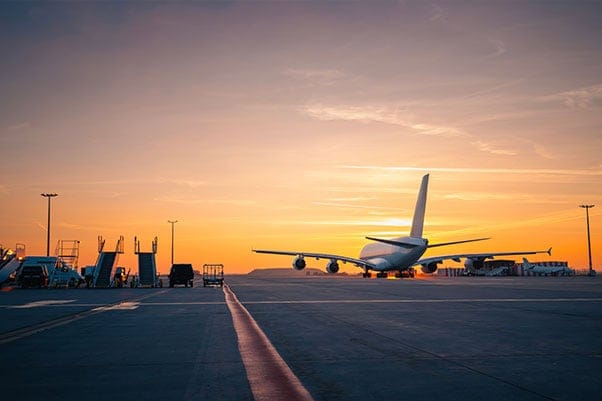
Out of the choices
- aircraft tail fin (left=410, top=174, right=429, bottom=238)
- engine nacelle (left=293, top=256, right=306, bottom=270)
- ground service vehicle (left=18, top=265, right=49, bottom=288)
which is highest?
aircraft tail fin (left=410, top=174, right=429, bottom=238)

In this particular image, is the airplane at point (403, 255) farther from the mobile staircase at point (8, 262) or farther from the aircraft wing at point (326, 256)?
the mobile staircase at point (8, 262)

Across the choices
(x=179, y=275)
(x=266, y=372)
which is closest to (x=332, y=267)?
(x=179, y=275)

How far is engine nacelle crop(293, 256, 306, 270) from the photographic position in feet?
247

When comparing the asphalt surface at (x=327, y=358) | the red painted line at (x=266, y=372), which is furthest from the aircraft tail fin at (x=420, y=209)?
the red painted line at (x=266, y=372)

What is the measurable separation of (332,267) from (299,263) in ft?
24.1

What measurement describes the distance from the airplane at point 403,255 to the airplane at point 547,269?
4201 centimetres

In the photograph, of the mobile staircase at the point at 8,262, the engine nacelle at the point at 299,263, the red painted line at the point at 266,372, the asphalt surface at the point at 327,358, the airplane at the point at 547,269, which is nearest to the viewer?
the red painted line at the point at 266,372

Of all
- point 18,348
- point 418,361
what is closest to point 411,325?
point 418,361

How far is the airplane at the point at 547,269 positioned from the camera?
384 feet

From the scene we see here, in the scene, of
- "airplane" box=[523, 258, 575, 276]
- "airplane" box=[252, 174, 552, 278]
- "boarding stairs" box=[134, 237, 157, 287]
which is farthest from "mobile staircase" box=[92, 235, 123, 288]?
"airplane" box=[523, 258, 575, 276]

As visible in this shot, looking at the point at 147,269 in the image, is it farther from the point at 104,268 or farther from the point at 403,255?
the point at 403,255

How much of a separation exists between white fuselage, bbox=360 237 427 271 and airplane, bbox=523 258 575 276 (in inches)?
2016

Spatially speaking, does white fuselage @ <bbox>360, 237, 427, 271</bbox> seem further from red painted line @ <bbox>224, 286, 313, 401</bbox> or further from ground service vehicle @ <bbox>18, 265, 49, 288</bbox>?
red painted line @ <bbox>224, 286, 313, 401</bbox>

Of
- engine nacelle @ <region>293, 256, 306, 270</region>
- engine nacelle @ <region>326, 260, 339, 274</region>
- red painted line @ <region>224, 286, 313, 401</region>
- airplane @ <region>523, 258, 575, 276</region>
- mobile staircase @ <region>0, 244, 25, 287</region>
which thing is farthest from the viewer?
airplane @ <region>523, 258, 575, 276</region>
